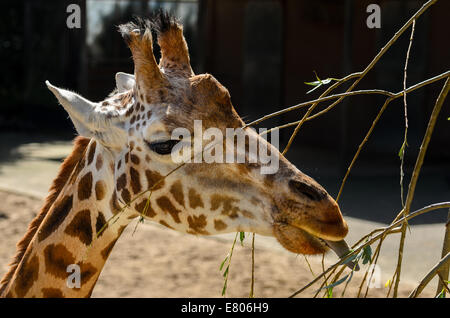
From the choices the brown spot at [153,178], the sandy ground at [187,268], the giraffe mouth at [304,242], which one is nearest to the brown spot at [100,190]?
the brown spot at [153,178]

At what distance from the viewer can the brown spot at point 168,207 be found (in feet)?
7.86

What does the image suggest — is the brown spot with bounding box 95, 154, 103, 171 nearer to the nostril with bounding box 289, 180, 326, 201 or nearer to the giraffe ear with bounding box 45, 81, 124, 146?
the giraffe ear with bounding box 45, 81, 124, 146

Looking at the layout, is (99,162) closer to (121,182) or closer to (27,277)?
(121,182)

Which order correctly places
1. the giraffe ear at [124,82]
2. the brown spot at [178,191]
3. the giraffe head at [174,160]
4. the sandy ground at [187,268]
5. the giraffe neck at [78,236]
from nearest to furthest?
the giraffe head at [174,160] < the brown spot at [178,191] < the giraffe neck at [78,236] < the giraffe ear at [124,82] < the sandy ground at [187,268]

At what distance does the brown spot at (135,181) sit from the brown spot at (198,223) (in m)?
0.20

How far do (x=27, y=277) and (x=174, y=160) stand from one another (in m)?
0.77

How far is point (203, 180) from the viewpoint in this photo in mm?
2336

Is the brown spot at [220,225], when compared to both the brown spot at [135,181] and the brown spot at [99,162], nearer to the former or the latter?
the brown spot at [135,181]

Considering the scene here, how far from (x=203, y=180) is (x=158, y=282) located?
3.62 m

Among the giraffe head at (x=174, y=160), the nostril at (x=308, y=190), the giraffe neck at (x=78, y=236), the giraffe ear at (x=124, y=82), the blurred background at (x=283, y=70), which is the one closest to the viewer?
the nostril at (x=308, y=190)

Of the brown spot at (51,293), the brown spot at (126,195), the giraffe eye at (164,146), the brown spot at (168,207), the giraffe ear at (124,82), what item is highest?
the giraffe ear at (124,82)

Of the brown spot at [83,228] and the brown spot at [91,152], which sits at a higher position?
the brown spot at [91,152]
